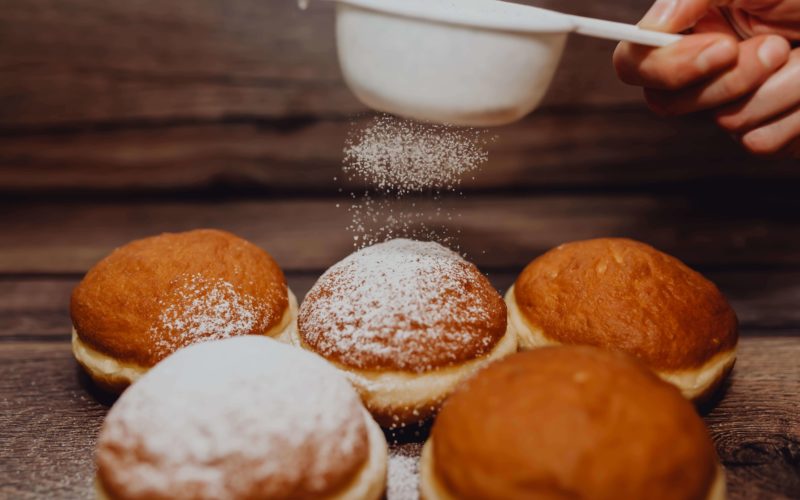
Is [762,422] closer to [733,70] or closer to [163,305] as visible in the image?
[733,70]

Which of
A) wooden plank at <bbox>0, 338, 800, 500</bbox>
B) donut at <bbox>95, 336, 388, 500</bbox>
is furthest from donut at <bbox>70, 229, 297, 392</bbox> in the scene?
donut at <bbox>95, 336, 388, 500</bbox>

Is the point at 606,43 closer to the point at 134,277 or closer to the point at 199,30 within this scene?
the point at 199,30

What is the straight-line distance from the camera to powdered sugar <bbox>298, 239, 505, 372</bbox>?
115 cm

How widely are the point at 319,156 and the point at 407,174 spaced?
550mm

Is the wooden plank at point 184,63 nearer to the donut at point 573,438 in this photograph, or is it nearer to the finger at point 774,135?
the finger at point 774,135

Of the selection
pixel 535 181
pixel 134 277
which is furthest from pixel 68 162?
pixel 535 181

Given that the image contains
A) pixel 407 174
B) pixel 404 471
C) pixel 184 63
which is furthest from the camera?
pixel 184 63

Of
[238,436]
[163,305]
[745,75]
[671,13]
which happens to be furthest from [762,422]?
[163,305]

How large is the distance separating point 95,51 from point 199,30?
0.30 metres

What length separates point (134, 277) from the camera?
4.20 feet

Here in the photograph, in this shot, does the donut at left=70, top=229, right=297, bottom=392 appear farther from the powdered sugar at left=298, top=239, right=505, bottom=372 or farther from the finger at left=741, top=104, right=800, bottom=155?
the finger at left=741, top=104, right=800, bottom=155

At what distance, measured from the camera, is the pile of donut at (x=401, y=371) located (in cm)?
82

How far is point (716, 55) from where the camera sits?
3.75 feet

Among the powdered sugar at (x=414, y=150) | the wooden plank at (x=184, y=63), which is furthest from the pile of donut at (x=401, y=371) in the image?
the wooden plank at (x=184, y=63)
